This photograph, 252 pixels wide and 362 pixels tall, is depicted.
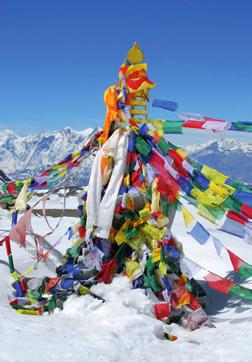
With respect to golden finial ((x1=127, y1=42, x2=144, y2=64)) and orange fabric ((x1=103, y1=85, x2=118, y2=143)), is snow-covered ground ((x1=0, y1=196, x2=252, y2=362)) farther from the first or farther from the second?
golden finial ((x1=127, y1=42, x2=144, y2=64))

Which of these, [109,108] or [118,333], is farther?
[109,108]

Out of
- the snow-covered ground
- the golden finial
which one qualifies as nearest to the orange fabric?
the golden finial

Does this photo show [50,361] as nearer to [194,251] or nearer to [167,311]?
[167,311]

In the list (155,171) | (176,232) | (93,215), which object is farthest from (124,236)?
(176,232)

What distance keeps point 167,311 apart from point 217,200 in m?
1.76

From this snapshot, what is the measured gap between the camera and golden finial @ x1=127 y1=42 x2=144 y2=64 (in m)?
7.41

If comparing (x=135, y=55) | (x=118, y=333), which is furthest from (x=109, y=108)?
(x=118, y=333)

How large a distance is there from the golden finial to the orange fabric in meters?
0.56

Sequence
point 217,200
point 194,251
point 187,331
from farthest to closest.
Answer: point 194,251, point 217,200, point 187,331

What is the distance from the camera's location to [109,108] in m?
7.52

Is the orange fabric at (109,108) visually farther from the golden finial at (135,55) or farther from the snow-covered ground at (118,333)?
the snow-covered ground at (118,333)

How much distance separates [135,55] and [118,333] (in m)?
4.63

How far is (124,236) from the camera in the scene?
281 inches

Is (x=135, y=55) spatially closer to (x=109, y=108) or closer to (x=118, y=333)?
(x=109, y=108)
